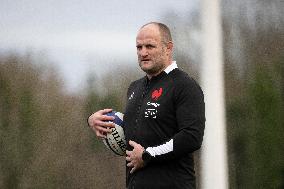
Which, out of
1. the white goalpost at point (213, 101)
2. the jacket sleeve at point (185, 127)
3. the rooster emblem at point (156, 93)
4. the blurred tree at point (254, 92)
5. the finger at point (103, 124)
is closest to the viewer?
the jacket sleeve at point (185, 127)

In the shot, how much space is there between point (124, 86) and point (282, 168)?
59.8 inches

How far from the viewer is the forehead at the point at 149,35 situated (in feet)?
6.24

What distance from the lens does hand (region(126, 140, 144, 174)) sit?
181 cm

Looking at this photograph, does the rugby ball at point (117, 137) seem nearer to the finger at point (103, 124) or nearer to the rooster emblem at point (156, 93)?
the finger at point (103, 124)

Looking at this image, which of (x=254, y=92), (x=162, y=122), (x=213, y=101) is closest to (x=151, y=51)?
(x=162, y=122)

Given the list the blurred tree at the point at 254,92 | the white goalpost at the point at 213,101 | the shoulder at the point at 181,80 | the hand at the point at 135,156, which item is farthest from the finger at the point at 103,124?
the blurred tree at the point at 254,92

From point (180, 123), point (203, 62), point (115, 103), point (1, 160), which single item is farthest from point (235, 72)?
point (180, 123)

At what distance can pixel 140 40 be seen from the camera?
1912mm

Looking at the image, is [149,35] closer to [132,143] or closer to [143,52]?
[143,52]

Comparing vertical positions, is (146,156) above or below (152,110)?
below

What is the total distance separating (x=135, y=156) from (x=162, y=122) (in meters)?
0.16

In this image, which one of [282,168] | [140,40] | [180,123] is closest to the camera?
[180,123]

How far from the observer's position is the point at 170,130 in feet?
6.02

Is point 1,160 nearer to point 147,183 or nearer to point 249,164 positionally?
point 249,164
